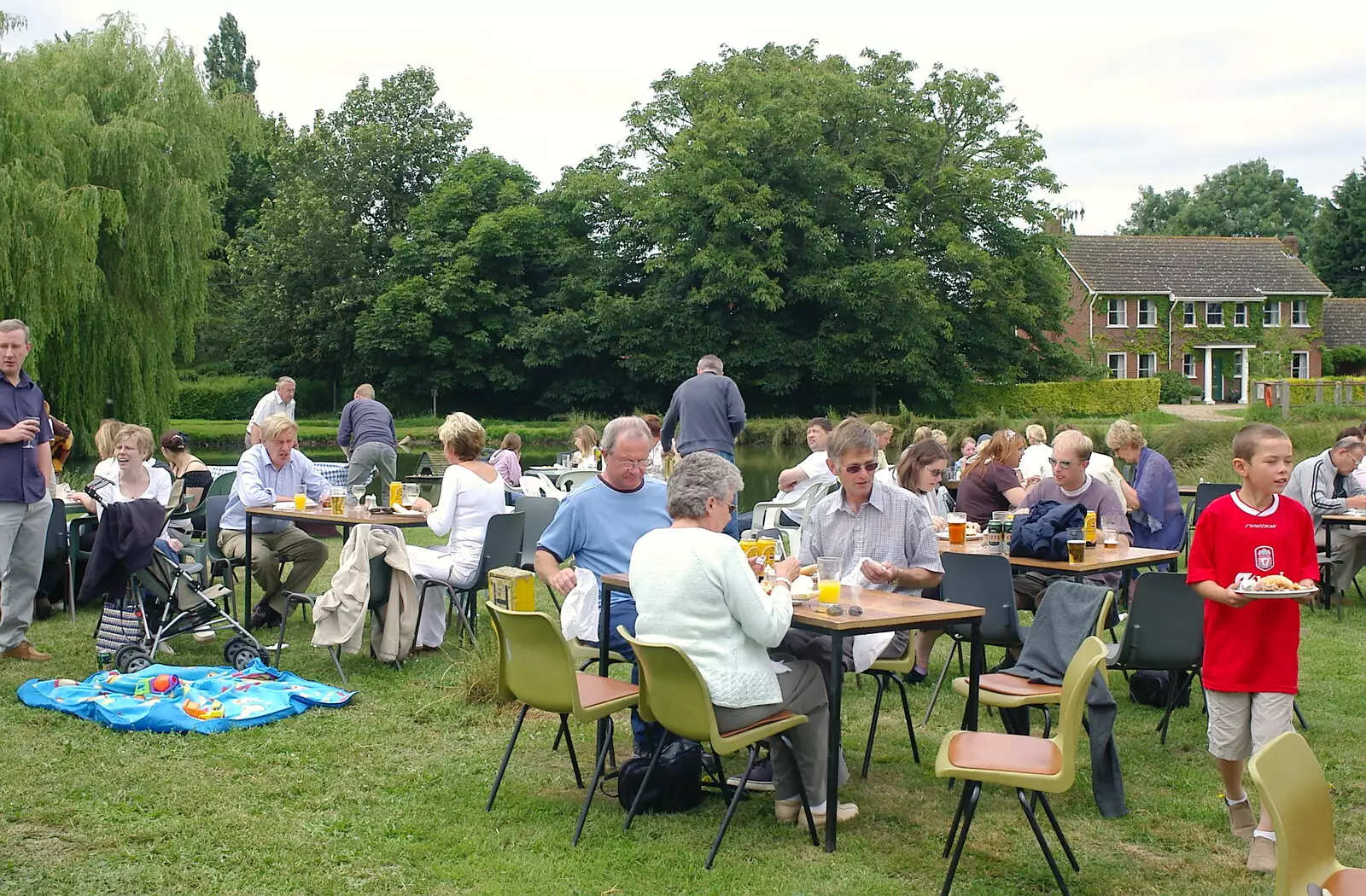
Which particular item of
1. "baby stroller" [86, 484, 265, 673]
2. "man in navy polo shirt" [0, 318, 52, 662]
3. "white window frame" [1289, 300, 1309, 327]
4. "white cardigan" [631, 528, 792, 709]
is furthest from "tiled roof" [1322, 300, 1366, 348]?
"white cardigan" [631, 528, 792, 709]

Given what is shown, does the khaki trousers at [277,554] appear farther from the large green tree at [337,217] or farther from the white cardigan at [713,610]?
the large green tree at [337,217]

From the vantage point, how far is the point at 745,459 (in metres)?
29.8

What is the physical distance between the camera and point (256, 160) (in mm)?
50688

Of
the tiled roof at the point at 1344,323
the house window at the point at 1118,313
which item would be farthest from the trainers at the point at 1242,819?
the tiled roof at the point at 1344,323

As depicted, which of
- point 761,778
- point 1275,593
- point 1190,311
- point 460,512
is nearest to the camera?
point 1275,593

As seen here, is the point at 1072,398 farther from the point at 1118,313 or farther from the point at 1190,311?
the point at 1190,311

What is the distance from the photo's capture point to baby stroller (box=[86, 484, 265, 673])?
23.0 feet

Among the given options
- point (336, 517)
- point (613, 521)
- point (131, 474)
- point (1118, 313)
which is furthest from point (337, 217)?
point (613, 521)

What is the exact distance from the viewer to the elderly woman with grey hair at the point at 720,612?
13.7ft

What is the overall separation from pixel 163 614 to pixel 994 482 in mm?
5161

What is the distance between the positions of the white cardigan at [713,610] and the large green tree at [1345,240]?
202 feet

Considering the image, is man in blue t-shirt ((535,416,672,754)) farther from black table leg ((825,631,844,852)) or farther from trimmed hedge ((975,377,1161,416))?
trimmed hedge ((975,377,1161,416))

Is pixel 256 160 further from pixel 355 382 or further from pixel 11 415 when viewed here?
pixel 11 415

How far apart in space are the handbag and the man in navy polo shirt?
4.24 meters
